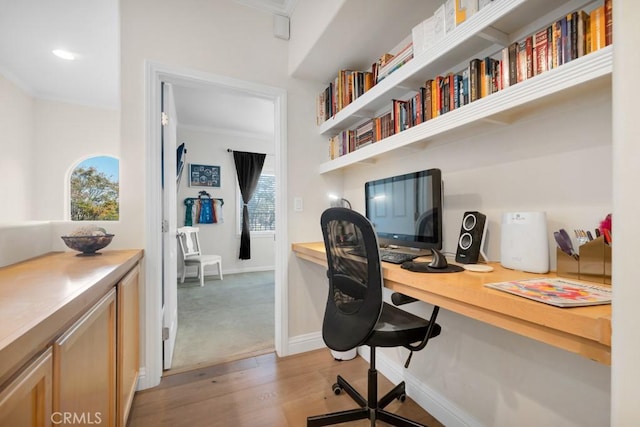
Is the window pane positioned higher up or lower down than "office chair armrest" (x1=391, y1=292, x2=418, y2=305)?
higher up

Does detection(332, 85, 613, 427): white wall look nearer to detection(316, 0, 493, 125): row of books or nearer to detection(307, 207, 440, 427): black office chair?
detection(307, 207, 440, 427): black office chair

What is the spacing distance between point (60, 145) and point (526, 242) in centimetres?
540

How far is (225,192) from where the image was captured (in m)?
5.01

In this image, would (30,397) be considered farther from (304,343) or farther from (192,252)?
(192,252)

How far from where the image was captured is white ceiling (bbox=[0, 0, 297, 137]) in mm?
2217

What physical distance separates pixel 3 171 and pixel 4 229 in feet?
9.92

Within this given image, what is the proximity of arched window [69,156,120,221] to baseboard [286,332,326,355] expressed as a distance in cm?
380

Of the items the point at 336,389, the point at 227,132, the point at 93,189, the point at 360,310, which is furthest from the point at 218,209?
the point at 360,310

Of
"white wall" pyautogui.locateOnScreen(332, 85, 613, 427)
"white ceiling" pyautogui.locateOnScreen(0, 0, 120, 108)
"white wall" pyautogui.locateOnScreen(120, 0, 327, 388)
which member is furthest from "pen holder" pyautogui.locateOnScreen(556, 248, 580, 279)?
"white ceiling" pyautogui.locateOnScreen(0, 0, 120, 108)

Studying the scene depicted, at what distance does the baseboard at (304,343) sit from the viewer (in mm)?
2191

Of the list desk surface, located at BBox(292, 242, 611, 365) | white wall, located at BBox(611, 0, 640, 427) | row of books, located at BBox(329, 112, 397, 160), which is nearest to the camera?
white wall, located at BBox(611, 0, 640, 427)

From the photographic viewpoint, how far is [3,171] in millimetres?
3146

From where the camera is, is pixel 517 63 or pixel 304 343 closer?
pixel 517 63

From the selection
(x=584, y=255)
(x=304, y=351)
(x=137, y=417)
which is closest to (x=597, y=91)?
(x=584, y=255)
